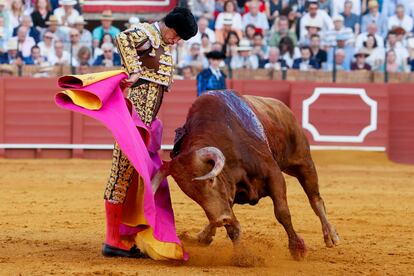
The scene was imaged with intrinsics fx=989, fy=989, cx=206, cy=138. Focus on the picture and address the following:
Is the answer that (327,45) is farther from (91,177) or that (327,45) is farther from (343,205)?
(343,205)

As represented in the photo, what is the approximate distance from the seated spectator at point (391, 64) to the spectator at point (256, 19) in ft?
5.09

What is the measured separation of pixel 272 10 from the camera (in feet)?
41.8

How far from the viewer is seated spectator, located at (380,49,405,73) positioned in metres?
12.4

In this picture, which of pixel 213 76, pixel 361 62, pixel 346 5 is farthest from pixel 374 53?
pixel 213 76

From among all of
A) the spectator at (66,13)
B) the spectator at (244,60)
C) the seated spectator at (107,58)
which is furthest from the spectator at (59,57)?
the spectator at (244,60)

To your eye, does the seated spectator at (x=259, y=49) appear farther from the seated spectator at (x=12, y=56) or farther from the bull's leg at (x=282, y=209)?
the bull's leg at (x=282, y=209)

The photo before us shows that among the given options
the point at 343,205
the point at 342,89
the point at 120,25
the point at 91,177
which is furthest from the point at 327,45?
the point at 343,205

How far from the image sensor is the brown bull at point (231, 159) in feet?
15.6

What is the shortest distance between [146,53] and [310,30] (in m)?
7.50

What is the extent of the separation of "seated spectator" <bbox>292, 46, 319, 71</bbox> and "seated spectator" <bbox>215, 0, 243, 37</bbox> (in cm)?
80

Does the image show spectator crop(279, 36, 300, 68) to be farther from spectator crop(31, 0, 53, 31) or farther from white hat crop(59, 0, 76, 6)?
spectator crop(31, 0, 53, 31)

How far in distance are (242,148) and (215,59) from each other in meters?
5.10

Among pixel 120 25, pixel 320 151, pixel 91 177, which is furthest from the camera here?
pixel 120 25

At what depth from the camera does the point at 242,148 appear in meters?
5.05
